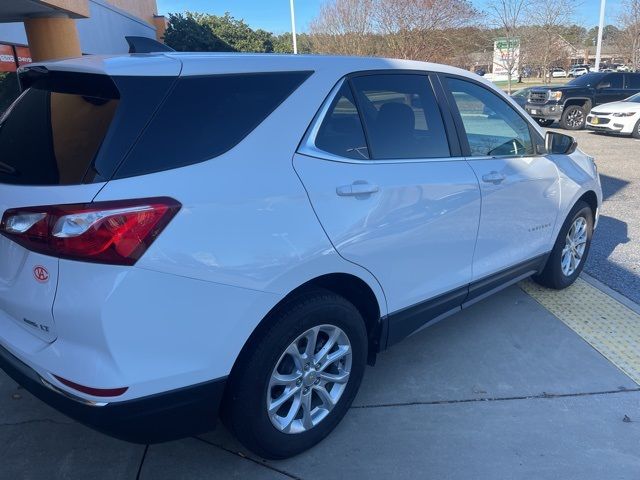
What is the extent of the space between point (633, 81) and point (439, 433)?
61.5 feet

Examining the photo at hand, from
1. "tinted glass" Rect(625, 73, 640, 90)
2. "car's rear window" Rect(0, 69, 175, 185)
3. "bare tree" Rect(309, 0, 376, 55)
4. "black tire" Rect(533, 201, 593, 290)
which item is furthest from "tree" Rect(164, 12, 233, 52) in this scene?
"car's rear window" Rect(0, 69, 175, 185)

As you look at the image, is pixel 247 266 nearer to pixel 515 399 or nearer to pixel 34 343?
pixel 34 343

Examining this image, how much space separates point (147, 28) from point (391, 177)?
26174 millimetres

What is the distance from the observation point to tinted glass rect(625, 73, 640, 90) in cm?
1756

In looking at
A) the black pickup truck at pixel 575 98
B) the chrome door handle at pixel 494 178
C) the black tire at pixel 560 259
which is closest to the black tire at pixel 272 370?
the chrome door handle at pixel 494 178

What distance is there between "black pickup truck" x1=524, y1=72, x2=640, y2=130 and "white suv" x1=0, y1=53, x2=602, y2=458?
15.3 m

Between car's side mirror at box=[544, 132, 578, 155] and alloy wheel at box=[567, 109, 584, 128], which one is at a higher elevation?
car's side mirror at box=[544, 132, 578, 155]

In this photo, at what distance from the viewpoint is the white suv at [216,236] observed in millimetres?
1894

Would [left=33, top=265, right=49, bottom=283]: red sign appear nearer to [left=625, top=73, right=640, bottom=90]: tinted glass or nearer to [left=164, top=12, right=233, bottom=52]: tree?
[left=625, top=73, right=640, bottom=90]: tinted glass

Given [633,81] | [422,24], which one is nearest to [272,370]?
[633,81]

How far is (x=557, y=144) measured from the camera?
4086mm

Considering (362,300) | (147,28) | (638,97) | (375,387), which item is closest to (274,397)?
(362,300)

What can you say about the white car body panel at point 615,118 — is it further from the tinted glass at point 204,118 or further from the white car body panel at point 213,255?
the tinted glass at point 204,118

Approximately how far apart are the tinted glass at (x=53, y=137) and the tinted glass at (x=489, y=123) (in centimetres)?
216
